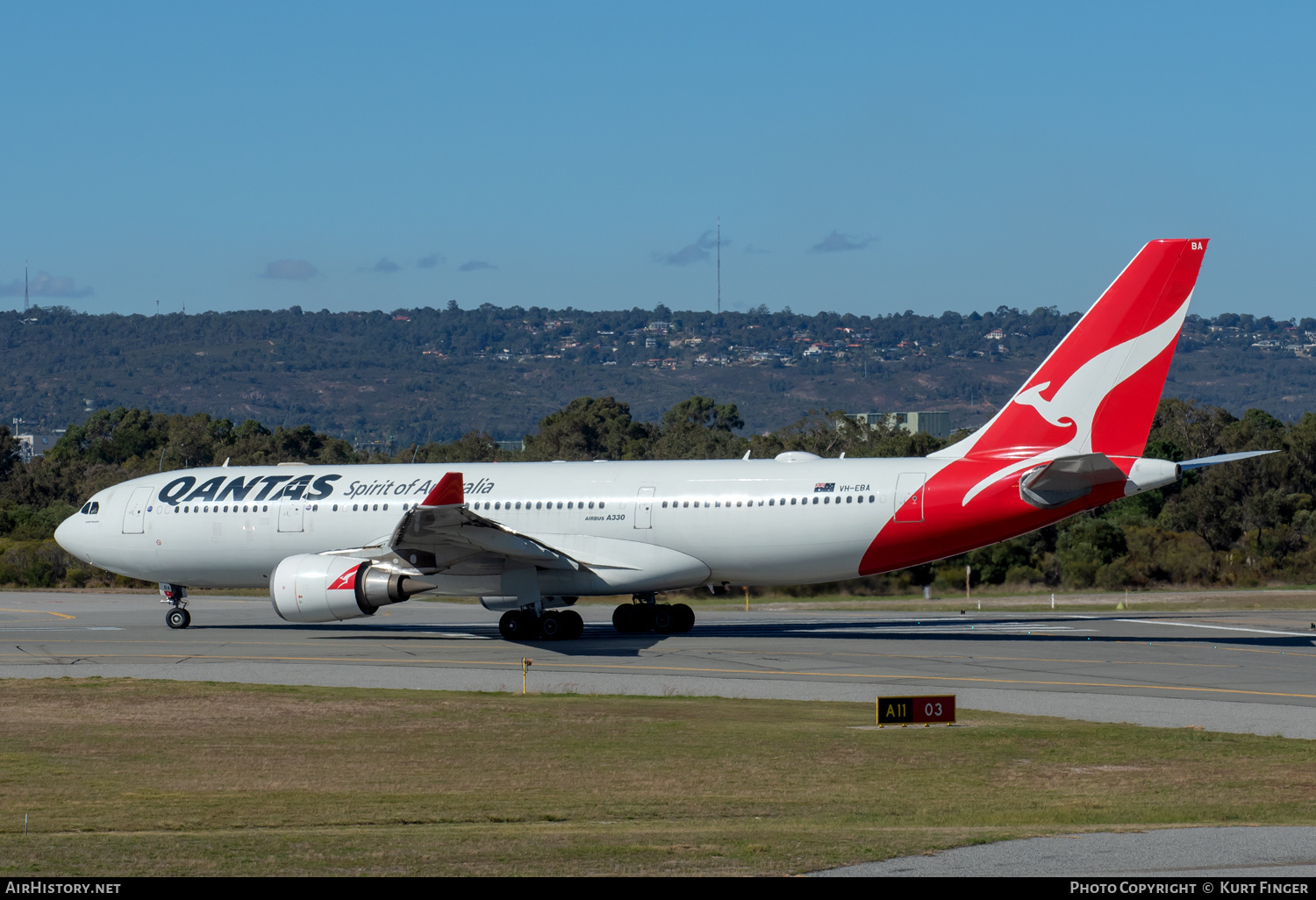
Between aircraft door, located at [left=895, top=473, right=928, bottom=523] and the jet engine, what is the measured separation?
32.7 ft

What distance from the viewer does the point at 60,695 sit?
20531 millimetres

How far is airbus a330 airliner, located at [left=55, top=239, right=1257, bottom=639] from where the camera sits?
89.1 feet

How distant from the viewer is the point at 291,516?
31.9 m

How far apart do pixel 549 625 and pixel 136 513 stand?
1116cm

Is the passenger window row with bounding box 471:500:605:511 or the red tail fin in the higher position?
the red tail fin

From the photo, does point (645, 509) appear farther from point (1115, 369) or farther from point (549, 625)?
point (1115, 369)

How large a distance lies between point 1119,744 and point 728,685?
7184 millimetres

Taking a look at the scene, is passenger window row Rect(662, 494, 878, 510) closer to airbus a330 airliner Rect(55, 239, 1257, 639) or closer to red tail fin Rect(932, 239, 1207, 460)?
airbus a330 airliner Rect(55, 239, 1257, 639)

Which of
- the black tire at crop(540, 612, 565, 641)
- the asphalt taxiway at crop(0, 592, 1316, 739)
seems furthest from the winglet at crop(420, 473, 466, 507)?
the black tire at crop(540, 612, 565, 641)

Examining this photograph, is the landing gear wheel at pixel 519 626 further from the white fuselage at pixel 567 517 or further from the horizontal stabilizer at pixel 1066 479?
the horizontal stabilizer at pixel 1066 479

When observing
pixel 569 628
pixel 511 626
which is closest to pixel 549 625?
pixel 569 628

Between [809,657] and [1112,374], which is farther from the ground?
[1112,374]

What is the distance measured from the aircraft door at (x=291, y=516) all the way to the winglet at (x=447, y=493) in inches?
261
